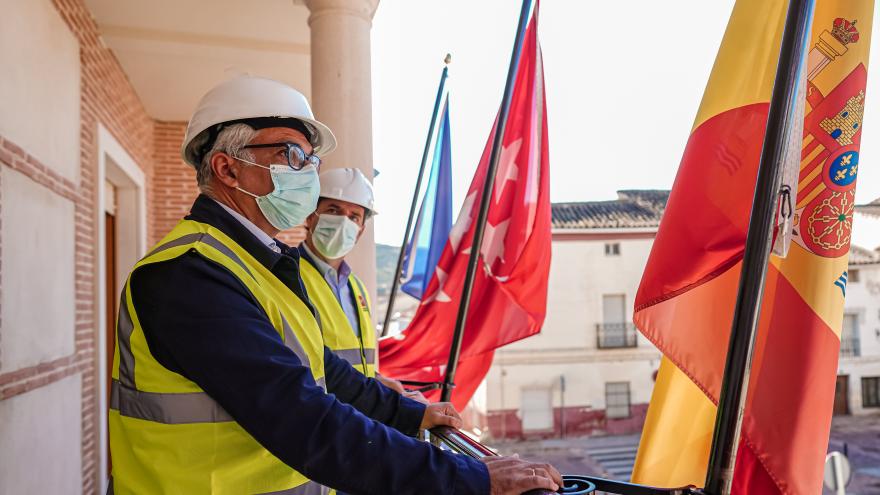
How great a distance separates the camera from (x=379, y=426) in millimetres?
1331

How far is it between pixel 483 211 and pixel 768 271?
2.06m

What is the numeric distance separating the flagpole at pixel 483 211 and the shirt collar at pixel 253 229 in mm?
2182

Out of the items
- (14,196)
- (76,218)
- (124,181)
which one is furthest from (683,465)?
(124,181)

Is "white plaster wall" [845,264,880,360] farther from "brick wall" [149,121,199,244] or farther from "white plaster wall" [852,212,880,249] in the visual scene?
"brick wall" [149,121,199,244]

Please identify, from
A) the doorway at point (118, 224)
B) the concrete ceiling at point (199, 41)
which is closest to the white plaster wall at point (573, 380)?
the doorway at point (118, 224)

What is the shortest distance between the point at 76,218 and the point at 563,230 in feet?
101

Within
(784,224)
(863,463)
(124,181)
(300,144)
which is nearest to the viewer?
(784,224)

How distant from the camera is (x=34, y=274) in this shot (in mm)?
3570

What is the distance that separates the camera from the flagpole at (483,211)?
149 inches

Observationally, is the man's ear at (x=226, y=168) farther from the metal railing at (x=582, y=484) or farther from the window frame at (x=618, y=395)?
the window frame at (x=618, y=395)

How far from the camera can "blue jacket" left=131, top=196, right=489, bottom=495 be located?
127 centimetres

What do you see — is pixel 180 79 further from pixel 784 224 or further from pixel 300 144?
pixel 784 224

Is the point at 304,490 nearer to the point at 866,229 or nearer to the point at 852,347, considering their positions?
the point at 866,229

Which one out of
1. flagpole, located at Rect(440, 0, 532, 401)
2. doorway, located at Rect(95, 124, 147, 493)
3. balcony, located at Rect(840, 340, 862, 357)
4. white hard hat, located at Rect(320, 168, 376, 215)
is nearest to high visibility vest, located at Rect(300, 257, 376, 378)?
white hard hat, located at Rect(320, 168, 376, 215)
